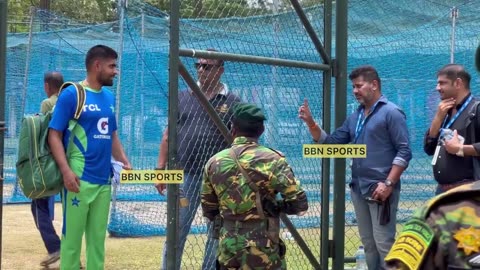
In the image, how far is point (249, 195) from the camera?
4.42 meters

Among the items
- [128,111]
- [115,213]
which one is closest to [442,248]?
[115,213]

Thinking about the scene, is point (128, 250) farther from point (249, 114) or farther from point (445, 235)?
point (445, 235)

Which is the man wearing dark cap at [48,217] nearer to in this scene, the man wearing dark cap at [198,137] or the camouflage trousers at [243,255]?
the man wearing dark cap at [198,137]

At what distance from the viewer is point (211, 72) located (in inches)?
207

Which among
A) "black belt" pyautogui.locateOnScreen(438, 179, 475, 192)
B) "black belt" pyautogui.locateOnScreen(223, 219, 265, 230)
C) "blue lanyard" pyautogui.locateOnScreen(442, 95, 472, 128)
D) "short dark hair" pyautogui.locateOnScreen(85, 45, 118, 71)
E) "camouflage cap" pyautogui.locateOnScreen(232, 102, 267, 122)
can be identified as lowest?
"black belt" pyautogui.locateOnScreen(223, 219, 265, 230)

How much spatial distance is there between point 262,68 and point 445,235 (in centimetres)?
420

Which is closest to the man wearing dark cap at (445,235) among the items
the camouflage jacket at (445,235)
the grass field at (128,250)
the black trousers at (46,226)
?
the camouflage jacket at (445,235)

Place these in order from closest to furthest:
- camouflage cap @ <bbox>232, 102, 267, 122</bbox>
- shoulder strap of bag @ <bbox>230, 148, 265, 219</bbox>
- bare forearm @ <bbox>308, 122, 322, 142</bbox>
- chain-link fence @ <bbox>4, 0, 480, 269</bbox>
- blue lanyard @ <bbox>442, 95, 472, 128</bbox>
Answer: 1. shoulder strap of bag @ <bbox>230, 148, 265, 219</bbox>
2. camouflage cap @ <bbox>232, 102, 267, 122</bbox>
3. blue lanyard @ <bbox>442, 95, 472, 128</bbox>
4. bare forearm @ <bbox>308, 122, 322, 142</bbox>
5. chain-link fence @ <bbox>4, 0, 480, 269</bbox>

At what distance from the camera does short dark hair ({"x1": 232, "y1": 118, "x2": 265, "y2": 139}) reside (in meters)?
4.54

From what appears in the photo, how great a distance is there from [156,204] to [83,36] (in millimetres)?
2910

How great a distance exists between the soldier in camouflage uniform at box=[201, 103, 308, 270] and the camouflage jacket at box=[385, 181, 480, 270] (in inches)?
104

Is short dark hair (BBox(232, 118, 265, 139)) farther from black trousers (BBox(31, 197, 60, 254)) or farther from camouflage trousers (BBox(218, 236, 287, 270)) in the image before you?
black trousers (BBox(31, 197, 60, 254))

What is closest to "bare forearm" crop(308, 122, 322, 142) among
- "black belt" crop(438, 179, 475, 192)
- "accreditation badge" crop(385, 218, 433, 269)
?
"black belt" crop(438, 179, 475, 192)

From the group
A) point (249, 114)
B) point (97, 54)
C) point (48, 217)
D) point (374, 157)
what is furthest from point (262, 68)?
point (48, 217)
